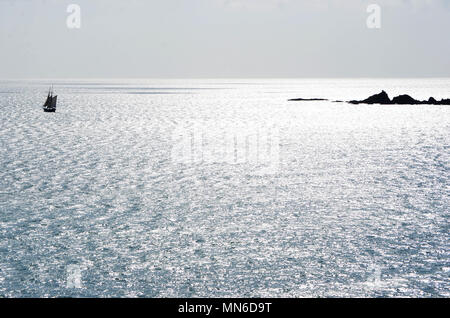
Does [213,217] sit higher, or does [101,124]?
[101,124]

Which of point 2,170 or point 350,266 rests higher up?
point 2,170

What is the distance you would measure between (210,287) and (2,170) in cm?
3972

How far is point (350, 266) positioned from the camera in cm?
2703

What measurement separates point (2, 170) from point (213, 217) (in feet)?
98.7

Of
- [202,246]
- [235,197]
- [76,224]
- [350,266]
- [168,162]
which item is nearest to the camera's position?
[350,266]

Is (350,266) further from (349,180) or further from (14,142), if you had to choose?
(14,142)

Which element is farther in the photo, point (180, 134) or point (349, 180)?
→ point (180, 134)

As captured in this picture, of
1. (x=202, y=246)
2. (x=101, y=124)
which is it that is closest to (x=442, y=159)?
(x=202, y=246)

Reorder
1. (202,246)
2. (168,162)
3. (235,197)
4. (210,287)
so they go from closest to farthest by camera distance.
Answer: (210,287) < (202,246) < (235,197) < (168,162)

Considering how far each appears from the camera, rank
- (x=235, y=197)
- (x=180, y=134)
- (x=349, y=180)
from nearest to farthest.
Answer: (x=235, y=197)
(x=349, y=180)
(x=180, y=134)

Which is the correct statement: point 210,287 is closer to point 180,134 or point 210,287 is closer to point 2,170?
point 2,170

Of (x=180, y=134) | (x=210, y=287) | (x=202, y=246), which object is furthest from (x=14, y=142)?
(x=210, y=287)

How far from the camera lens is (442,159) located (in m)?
67.6

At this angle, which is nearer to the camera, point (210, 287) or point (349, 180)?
point (210, 287)
